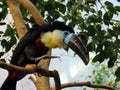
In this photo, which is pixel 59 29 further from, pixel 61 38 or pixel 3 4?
pixel 3 4

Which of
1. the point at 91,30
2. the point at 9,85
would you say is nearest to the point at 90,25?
the point at 91,30

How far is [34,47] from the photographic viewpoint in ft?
3.66

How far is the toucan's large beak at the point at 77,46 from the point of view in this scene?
1004 mm

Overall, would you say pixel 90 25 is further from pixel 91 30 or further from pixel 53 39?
pixel 53 39

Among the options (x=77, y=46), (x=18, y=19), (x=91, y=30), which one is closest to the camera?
(x=77, y=46)

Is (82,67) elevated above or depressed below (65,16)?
below

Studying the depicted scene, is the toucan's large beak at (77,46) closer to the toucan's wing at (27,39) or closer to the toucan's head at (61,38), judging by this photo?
the toucan's head at (61,38)

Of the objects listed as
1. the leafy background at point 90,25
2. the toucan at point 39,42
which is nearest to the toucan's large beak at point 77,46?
the toucan at point 39,42

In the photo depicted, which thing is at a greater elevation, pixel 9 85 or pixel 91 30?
pixel 91 30

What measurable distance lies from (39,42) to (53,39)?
0.06 m

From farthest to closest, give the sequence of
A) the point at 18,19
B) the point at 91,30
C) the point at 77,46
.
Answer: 1. the point at 91,30
2. the point at 18,19
3. the point at 77,46

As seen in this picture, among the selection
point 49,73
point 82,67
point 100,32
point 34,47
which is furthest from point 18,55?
point 82,67

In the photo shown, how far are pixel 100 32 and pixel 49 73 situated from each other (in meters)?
0.46

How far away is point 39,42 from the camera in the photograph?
1.12 m
